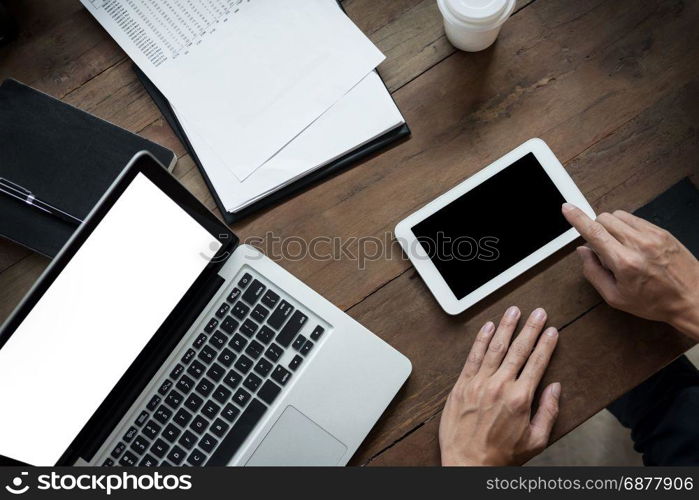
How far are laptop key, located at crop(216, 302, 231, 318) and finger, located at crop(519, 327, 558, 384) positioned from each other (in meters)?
0.42

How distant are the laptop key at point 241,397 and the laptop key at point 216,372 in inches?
1.3

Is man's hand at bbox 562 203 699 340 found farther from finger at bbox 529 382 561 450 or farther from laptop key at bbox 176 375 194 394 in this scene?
laptop key at bbox 176 375 194 394

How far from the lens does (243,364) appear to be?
805mm

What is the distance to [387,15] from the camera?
89cm

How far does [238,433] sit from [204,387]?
8 centimetres

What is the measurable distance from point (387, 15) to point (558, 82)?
0.27m

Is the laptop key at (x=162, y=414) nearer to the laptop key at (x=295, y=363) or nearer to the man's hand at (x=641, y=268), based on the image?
the laptop key at (x=295, y=363)

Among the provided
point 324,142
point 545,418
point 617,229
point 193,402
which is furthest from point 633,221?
point 193,402

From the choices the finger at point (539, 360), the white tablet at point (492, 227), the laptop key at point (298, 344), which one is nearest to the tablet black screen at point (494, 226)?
the white tablet at point (492, 227)

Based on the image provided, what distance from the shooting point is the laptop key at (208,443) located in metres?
0.80

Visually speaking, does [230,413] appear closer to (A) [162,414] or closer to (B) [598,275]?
(A) [162,414]

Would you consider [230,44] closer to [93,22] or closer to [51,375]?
[93,22]

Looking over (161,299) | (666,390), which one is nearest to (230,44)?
(161,299)

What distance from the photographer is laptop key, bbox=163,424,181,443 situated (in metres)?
0.80
